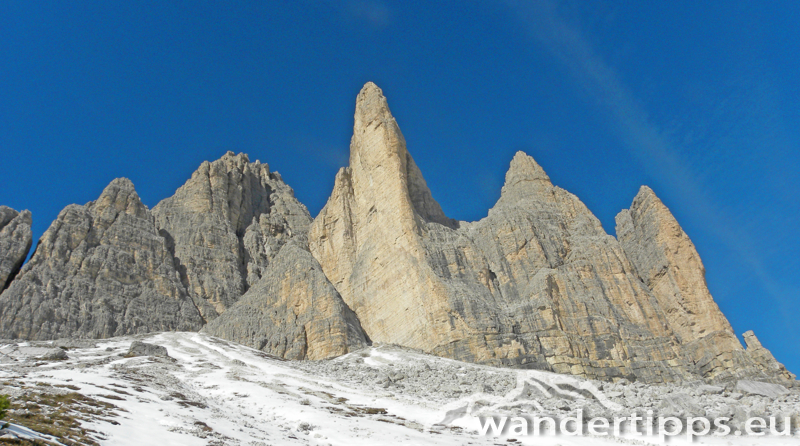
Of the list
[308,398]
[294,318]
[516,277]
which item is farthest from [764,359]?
[294,318]

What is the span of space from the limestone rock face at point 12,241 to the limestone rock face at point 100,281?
8.74 ft

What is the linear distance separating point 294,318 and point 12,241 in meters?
44.6

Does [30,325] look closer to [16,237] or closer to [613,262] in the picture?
[16,237]

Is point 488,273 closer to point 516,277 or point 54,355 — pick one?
point 516,277

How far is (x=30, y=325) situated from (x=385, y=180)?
51.6m

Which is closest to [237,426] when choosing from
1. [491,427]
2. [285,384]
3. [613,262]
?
[491,427]

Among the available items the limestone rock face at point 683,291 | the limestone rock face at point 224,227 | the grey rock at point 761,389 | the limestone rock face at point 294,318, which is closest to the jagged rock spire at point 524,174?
the limestone rock face at point 683,291

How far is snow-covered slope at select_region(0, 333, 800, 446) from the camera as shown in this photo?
27.8 metres

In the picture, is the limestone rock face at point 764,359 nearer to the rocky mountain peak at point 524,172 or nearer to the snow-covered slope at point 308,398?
the snow-covered slope at point 308,398

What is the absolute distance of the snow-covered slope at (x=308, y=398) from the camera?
27.8 m

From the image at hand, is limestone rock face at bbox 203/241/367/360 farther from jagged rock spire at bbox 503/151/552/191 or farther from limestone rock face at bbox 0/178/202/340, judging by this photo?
jagged rock spire at bbox 503/151/552/191

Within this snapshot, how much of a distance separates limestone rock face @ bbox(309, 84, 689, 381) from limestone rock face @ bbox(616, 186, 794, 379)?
320cm

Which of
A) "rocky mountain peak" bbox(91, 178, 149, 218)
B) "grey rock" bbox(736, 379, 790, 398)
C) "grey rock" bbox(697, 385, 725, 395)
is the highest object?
"rocky mountain peak" bbox(91, 178, 149, 218)

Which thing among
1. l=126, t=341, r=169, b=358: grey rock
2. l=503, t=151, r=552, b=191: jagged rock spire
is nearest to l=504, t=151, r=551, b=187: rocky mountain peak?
l=503, t=151, r=552, b=191: jagged rock spire
